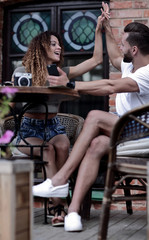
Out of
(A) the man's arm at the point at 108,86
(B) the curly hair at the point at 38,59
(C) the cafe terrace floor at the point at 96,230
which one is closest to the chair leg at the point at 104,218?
(C) the cafe terrace floor at the point at 96,230

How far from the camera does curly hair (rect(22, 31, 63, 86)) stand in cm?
328

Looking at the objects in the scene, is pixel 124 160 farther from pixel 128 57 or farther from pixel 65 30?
pixel 65 30

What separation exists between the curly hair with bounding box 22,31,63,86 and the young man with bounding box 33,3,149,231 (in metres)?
0.35

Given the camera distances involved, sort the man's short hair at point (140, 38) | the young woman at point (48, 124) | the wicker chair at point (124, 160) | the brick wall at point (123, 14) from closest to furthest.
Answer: the wicker chair at point (124, 160)
the young woman at point (48, 124)
the man's short hair at point (140, 38)
the brick wall at point (123, 14)

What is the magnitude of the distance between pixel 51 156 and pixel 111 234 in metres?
0.70

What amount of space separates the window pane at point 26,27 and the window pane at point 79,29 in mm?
205

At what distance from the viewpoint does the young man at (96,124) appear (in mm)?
2691

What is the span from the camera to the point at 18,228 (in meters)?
1.79

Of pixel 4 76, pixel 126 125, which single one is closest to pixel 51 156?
pixel 126 125

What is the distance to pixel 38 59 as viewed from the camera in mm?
3359

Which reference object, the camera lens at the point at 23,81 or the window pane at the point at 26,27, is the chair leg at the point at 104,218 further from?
the window pane at the point at 26,27

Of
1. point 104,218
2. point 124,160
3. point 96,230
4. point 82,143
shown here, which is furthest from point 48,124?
point 104,218

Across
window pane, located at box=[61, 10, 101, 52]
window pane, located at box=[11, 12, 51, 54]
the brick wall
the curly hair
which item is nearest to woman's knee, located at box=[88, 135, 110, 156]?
the curly hair

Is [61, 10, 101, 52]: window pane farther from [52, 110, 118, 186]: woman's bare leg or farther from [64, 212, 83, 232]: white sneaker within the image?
[64, 212, 83, 232]: white sneaker
